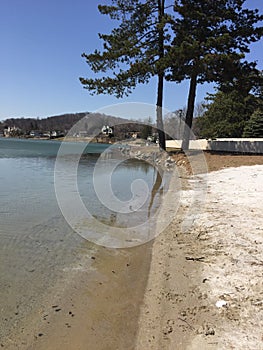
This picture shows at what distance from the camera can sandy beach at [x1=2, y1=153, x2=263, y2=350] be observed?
2.64 meters

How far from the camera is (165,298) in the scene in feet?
10.9

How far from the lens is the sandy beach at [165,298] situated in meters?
2.64

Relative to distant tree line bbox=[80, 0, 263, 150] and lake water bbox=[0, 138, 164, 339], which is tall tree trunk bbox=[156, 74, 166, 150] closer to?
distant tree line bbox=[80, 0, 263, 150]

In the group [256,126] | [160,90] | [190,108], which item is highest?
[160,90]

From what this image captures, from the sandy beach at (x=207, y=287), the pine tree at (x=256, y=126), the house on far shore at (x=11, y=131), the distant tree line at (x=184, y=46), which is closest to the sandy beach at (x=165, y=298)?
the sandy beach at (x=207, y=287)

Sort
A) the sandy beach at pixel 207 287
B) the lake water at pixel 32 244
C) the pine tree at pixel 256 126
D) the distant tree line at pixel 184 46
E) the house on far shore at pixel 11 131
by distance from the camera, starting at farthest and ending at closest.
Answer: the house on far shore at pixel 11 131 → the pine tree at pixel 256 126 → the distant tree line at pixel 184 46 → the lake water at pixel 32 244 → the sandy beach at pixel 207 287

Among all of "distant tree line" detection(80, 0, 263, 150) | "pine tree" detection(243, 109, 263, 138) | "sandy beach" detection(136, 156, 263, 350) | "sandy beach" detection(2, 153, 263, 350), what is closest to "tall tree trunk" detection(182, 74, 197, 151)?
"distant tree line" detection(80, 0, 263, 150)

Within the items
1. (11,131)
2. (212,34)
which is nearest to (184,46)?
(212,34)

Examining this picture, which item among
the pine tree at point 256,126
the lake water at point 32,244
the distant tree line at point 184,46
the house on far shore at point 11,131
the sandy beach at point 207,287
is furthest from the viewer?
the house on far shore at point 11,131

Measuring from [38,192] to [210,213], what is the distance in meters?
6.16

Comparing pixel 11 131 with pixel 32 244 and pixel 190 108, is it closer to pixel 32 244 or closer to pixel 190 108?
pixel 190 108

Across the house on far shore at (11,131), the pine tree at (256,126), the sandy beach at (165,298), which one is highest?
the house on far shore at (11,131)

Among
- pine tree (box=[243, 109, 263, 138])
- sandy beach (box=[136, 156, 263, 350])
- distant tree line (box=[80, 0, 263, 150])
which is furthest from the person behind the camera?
pine tree (box=[243, 109, 263, 138])

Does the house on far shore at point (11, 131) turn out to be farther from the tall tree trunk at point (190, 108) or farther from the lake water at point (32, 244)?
the lake water at point (32, 244)
